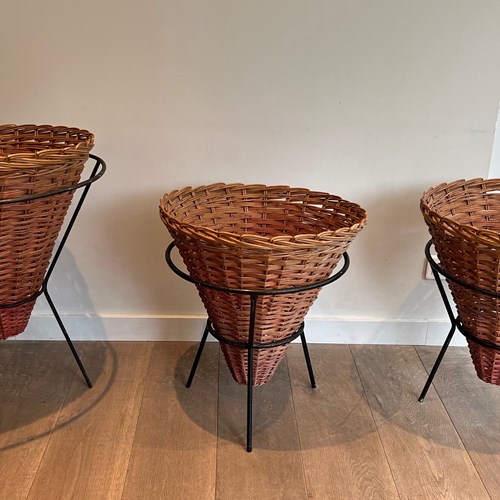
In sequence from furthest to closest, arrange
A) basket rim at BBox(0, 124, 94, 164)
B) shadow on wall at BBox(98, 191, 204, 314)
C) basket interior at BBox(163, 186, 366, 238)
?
1. shadow on wall at BBox(98, 191, 204, 314)
2. basket interior at BBox(163, 186, 366, 238)
3. basket rim at BBox(0, 124, 94, 164)

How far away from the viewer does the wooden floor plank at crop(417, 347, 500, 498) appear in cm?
120

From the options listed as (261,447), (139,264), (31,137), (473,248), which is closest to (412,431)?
(261,447)

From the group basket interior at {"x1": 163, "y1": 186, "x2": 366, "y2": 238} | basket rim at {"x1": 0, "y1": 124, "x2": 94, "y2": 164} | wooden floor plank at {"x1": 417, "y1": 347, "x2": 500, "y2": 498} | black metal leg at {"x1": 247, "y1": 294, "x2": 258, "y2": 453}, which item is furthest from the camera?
basket interior at {"x1": 163, "y1": 186, "x2": 366, "y2": 238}

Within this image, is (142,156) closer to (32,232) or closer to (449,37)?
(32,232)

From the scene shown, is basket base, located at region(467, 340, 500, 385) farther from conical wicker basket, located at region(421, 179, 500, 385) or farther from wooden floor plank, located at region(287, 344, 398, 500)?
wooden floor plank, located at region(287, 344, 398, 500)

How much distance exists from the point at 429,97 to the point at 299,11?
0.39 metres

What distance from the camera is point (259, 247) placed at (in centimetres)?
98

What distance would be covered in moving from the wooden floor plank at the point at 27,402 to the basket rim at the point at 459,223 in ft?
3.15

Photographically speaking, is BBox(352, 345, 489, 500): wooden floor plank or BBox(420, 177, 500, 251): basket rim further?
BBox(352, 345, 489, 500): wooden floor plank

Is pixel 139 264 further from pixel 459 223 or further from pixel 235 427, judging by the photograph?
pixel 459 223

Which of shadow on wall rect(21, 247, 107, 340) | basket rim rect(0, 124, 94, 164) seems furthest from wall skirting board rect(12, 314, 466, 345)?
basket rim rect(0, 124, 94, 164)

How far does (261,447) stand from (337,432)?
0.59 feet

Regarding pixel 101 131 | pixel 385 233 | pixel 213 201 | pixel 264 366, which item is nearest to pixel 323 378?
pixel 264 366

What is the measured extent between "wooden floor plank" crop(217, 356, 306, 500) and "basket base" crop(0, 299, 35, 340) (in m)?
0.50
